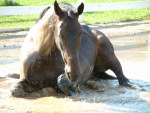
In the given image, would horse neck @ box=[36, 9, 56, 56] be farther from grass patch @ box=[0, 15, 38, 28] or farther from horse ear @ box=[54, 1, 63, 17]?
grass patch @ box=[0, 15, 38, 28]

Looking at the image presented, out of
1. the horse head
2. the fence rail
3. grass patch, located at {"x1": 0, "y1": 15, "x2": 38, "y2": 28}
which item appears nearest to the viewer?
the horse head

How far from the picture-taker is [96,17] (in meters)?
18.3

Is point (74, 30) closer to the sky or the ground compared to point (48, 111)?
closer to the sky

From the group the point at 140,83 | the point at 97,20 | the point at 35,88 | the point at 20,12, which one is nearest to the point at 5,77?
the point at 35,88

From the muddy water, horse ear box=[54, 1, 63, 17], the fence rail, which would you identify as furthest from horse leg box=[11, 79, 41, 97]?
the fence rail

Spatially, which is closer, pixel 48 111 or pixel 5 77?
pixel 48 111

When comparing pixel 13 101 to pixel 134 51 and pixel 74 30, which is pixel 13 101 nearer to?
pixel 74 30

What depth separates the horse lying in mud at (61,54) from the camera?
5301mm

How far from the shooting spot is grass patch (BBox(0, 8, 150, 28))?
16453mm

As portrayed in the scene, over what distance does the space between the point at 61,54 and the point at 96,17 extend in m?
12.5

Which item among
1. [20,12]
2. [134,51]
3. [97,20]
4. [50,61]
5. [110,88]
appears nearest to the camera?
[50,61]

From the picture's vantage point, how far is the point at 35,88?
6480 millimetres

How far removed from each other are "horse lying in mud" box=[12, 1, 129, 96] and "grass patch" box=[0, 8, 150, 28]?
28.1 feet

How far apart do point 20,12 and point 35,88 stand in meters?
9.48
